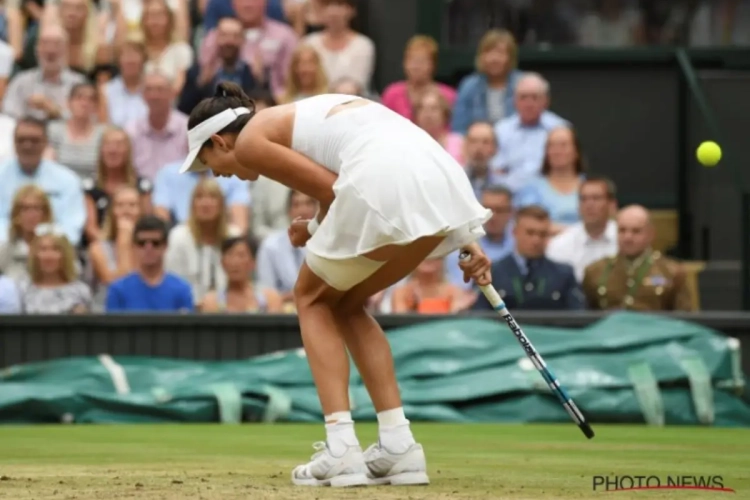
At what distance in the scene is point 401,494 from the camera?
5980 mm

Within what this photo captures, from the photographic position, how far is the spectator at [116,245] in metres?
12.5

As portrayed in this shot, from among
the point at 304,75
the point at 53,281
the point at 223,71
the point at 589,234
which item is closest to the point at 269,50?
the point at 223,71

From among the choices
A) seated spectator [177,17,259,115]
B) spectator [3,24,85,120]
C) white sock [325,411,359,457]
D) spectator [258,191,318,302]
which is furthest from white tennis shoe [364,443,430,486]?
spectator [3,24,85,120]

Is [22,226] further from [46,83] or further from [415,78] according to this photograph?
[415,78]

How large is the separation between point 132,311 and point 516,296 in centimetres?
253

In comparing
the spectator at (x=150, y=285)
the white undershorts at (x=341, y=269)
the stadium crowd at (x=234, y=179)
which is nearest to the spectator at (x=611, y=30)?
the stadium crowd at (x=234, y=179)

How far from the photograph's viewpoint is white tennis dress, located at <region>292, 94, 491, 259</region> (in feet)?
20.5

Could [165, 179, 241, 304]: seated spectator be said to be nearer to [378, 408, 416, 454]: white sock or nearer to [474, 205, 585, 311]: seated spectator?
[474, 205, 585, 311]: seated spectator

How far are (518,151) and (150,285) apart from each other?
10.4 ft

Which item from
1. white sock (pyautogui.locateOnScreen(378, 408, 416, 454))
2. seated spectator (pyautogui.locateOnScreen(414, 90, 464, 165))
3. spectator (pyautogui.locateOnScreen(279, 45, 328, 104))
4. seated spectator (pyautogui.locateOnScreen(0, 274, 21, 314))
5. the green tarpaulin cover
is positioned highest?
spectator (pyautogui.locateOnScreen(279, 45, 328, 104))

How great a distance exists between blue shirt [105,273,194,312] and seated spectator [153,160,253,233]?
3.71 ft

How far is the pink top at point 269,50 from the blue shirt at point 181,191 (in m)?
1.29

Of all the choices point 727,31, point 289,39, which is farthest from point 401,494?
point 727,31

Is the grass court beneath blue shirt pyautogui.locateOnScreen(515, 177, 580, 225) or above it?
beneath
